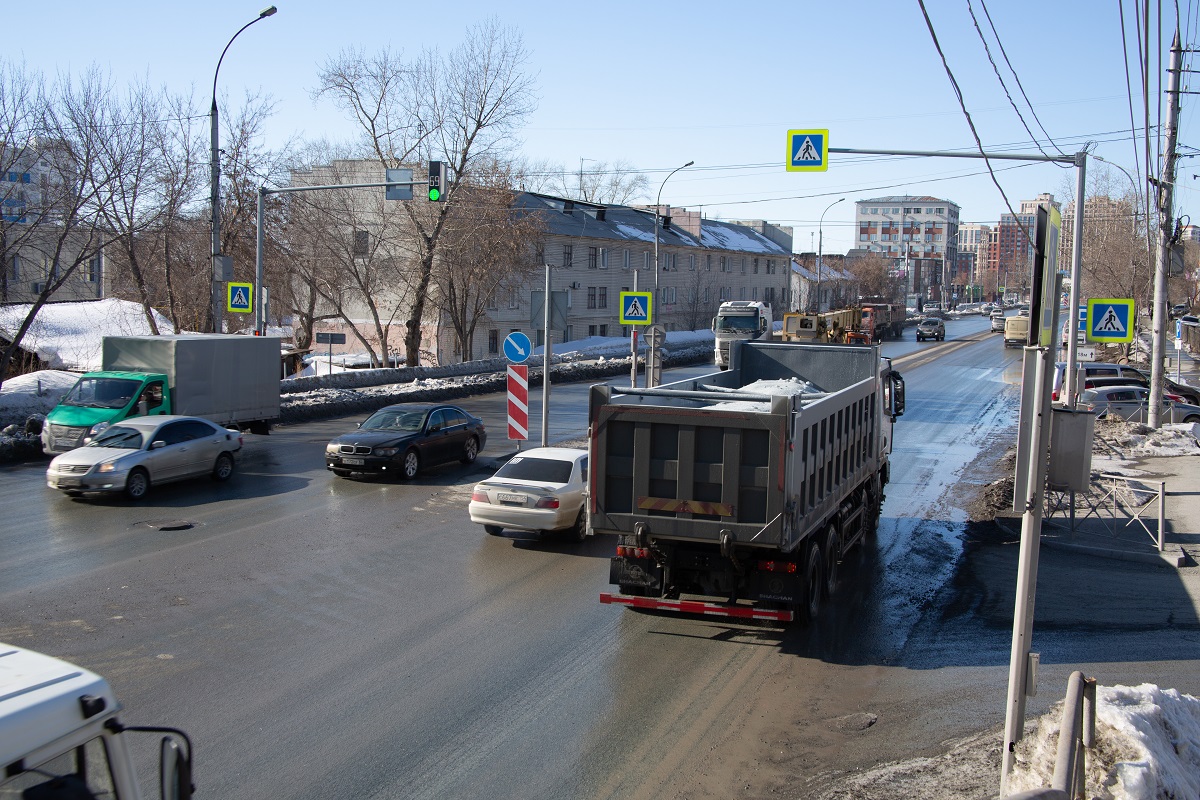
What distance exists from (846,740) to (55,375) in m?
26.1

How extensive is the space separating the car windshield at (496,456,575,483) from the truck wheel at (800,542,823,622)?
438 centimetres

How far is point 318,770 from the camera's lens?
6863mm

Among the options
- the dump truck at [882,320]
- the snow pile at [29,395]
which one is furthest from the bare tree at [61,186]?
the dump truck at [882,320]

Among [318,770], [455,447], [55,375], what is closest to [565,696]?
[318,770]

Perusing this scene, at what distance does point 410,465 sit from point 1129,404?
20.8 m

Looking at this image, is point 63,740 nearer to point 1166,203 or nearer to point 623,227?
point 1166,203

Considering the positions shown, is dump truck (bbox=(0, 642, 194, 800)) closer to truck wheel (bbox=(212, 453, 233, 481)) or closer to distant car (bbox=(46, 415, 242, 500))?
distant car (bbox=(46, 415, 242, 500))

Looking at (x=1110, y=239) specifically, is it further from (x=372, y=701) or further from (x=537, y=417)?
(x=372, y=701)

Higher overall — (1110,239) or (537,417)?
(1110,239)

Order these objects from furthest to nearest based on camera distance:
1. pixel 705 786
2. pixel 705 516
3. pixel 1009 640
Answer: pixel 1009 640 < pixel 705 516 < pixel 705 786

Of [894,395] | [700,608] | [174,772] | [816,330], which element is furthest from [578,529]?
[816,330]

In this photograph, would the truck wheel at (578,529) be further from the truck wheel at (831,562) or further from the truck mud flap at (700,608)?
the truck wheel at (831,562)

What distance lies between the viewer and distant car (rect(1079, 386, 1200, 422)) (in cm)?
2745

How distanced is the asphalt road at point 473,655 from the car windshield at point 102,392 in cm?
487
